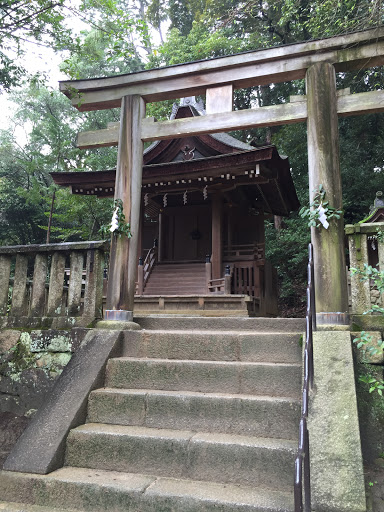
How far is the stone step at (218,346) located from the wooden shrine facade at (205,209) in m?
4.44

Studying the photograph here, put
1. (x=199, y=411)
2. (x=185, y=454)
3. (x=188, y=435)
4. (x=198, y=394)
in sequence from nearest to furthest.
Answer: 1. (x=185, y=454)
2. (x=188, y=435)
3. (x=199, y=411)
4. (x=198, y=394)

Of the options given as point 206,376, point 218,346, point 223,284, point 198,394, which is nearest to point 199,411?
point 198,394

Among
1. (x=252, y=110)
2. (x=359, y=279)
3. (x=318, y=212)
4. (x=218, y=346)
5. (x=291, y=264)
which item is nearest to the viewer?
(x=218, y=346)

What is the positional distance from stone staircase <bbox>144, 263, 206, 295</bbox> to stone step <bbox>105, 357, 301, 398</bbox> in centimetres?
559

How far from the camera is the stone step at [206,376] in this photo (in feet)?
10.1

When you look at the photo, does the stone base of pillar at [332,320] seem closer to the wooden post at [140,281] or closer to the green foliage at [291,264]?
the wooden post at [140,281]

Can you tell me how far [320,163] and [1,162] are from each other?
66.5 feet

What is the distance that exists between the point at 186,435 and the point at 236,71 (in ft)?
14.5

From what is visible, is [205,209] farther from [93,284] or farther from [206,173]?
[93,284]

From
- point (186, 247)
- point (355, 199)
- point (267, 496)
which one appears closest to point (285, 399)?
point (267, 496)

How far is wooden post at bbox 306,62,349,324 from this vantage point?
3.82 metres

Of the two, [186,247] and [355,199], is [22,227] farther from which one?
[355,199]

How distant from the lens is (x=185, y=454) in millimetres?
2590

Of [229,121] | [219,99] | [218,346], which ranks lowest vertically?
[218,346]
